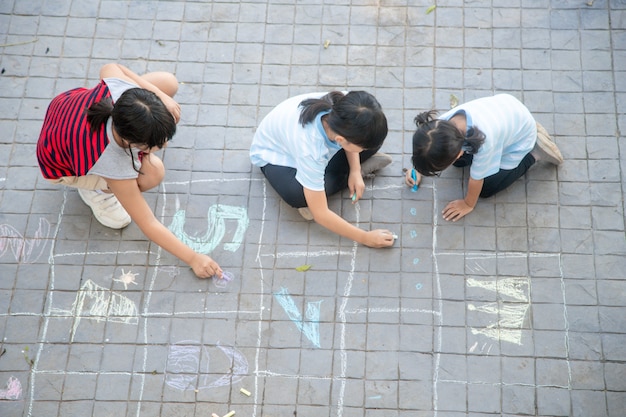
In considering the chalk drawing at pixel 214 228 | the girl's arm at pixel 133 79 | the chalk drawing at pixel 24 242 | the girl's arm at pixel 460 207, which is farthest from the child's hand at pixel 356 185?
the chalk drawing at pixel 24 242

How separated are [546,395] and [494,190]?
126 cm

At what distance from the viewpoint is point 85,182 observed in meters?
4.09

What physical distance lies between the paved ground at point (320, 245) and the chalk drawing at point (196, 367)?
0.04 feet

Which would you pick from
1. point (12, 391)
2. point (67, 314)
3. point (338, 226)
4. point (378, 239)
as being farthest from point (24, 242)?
point (378, 239)

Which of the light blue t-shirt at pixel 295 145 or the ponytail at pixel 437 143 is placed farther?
the light blue t-shirt at pixel 295 145

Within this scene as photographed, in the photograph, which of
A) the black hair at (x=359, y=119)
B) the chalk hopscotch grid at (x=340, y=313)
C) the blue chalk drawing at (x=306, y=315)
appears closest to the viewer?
the black hair at (x=359, y=119)

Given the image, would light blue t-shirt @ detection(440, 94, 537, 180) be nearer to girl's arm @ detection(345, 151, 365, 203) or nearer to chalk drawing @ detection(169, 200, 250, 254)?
girl's arm @ detection(345, 151, 365, 203)

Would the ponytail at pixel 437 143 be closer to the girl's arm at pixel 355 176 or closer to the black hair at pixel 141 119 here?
the girl's arm at pixel 355 176

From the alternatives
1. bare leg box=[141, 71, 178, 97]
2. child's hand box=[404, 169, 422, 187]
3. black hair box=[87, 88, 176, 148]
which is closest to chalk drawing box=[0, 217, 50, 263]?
bare leg box=[141, 71, 178, 97]

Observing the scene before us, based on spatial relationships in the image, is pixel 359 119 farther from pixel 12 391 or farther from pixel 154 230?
pixel 12 391

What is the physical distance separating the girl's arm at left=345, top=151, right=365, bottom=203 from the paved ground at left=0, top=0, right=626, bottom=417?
0.53ft

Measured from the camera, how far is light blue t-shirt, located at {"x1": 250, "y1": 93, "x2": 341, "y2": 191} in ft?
12.5

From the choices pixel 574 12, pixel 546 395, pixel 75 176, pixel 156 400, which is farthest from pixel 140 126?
pixel 574 12

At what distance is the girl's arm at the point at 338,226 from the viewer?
3941 mm
